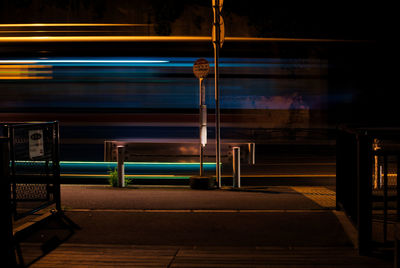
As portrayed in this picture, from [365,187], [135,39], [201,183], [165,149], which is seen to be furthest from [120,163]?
[365,187]

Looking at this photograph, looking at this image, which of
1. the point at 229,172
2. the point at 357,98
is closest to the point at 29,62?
the point at 229,172

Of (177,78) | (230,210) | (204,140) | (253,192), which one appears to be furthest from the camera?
(177,78)

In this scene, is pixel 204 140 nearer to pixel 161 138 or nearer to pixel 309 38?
pixel 161 138

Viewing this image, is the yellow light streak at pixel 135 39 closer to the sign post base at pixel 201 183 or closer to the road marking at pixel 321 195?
the sign post base at pixel 201 183

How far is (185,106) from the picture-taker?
1062 cm

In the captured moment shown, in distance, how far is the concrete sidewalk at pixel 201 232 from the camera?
4629 millimetres

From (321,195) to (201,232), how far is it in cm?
346

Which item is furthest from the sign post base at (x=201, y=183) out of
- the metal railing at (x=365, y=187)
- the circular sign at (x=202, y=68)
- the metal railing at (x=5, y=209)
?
the metal railing at (x=5, y=209)

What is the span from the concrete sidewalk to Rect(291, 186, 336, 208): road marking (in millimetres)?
18

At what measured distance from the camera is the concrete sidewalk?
15.2 feet

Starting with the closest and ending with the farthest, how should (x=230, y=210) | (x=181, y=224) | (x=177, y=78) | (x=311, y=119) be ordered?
1. (x=181, y=224)
2. (x=230, y=210)
3. (x=177, y=78)
4. (x=311, y=119)

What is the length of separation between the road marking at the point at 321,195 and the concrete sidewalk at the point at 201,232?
0.06 ft

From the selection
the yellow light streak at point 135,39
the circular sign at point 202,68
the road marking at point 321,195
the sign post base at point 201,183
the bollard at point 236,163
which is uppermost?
the yellow light streak at point 135,39

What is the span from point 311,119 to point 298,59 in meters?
1.60
